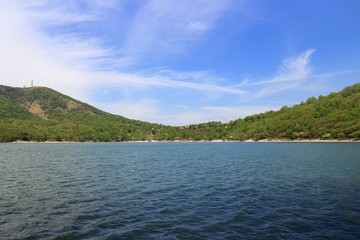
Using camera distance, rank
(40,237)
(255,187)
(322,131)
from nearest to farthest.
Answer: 1. (40,237)
2. (255,187)
3. (322,131)

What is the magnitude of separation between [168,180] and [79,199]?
43.3 ft

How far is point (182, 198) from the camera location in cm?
2345

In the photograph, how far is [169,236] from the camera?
14.1 metres

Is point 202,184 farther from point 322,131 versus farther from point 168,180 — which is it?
point 322,131

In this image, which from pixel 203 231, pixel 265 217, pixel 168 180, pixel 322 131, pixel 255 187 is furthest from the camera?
pixel 322 131

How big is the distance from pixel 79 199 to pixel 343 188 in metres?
29.3

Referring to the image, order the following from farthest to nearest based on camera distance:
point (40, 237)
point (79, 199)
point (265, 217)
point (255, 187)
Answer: point (255, 187) < point (79, 199) < point (265, 217) < point (40, 237)

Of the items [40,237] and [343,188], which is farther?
[343,188]

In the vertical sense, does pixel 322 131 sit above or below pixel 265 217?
above

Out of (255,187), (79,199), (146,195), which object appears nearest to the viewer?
(79,199)

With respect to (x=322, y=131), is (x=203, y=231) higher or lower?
lower

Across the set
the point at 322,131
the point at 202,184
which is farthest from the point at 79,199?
the point at 322,131

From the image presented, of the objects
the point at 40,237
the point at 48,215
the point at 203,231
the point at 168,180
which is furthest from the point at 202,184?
the point at 40,237

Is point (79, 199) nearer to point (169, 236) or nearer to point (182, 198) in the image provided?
point (182, 198)
